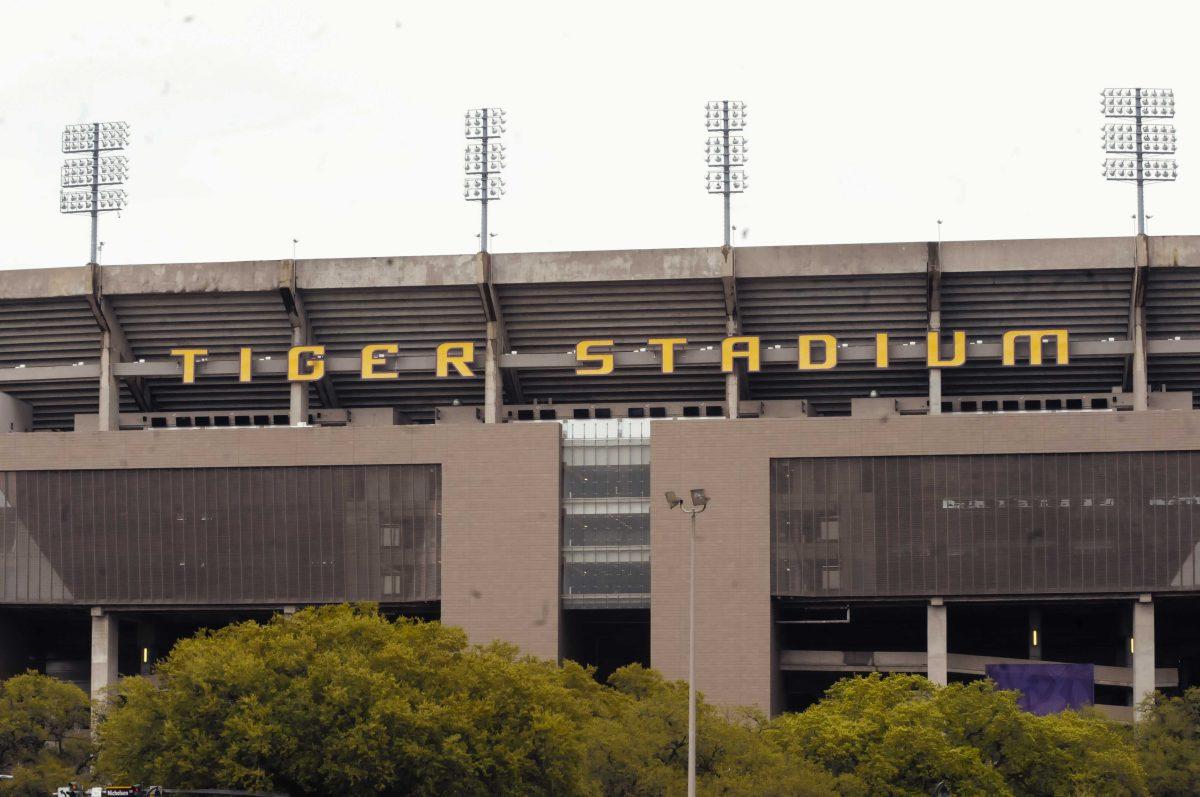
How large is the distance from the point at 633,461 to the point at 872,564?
16.1m

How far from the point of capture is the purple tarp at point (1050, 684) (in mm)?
126625

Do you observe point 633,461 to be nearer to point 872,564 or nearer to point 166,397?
point 872,564

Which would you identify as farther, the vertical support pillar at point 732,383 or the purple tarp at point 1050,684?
the vertical support pillar at point 732,383

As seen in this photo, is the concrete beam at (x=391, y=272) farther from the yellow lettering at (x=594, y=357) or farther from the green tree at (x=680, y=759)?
the green tree at (x=680, y=759)

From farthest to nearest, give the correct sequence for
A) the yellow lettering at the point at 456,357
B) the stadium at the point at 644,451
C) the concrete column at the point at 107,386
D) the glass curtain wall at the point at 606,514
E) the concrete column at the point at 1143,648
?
the concrete column at the point at 107,386, the yellow lettering at the point at 456,357, the glass curtain wall at the point at 606,514, the stadium at the point at 644,451, the concrete column at the point at 1143,648

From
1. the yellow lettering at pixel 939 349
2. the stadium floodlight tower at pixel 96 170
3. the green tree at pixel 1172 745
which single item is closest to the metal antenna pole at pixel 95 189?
the stadium floodlight tower at pixel 96 170

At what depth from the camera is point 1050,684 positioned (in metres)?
127

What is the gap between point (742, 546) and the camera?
12912 cm

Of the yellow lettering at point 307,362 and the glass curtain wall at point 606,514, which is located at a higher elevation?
the yellow lettering at point 307,362

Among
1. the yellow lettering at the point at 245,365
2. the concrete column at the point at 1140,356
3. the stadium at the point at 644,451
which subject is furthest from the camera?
the yellow lettering at the point at 245,365

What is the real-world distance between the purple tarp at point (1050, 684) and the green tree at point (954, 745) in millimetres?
28926

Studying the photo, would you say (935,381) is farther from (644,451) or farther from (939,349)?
(644,451)

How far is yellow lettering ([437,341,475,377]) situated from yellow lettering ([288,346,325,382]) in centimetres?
752

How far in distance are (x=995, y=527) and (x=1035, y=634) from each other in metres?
9.63
